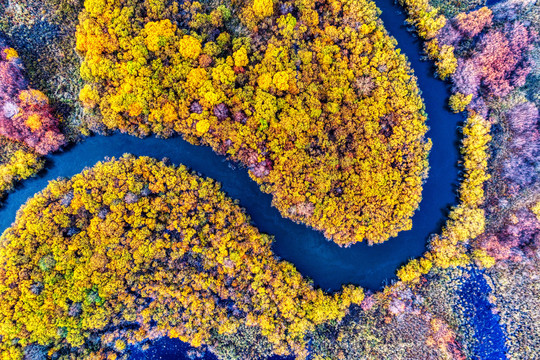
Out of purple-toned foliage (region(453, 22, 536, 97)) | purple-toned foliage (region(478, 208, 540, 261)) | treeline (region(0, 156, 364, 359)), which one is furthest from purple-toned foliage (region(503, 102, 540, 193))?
treeline (region(0, 156, 364, 359))

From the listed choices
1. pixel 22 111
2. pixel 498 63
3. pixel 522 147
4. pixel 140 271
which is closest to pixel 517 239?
pixel 522 147

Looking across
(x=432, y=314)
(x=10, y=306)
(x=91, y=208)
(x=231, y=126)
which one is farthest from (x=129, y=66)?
(x=432, y=314)

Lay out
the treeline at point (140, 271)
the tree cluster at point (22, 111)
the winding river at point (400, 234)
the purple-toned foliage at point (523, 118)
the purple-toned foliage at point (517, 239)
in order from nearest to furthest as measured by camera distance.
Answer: the treeline at point (140, 271) < the tree cluster at point (22, 111) < the purple-toned foliage at point (523, 118) < the purple-toned foliage at point (517, 239) < the winding river at point (400, 234)

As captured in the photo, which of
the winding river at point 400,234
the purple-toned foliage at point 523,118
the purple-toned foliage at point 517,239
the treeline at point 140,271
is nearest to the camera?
the treeline at point 140,271

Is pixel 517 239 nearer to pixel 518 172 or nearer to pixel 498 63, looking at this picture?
pixel 518 172

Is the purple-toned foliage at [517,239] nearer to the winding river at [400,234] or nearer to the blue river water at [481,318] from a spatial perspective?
the blue river water at [481,318]

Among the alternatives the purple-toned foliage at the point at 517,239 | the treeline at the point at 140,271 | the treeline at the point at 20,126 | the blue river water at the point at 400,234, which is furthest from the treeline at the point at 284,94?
the purple-toned foliage at the point at 517,239
